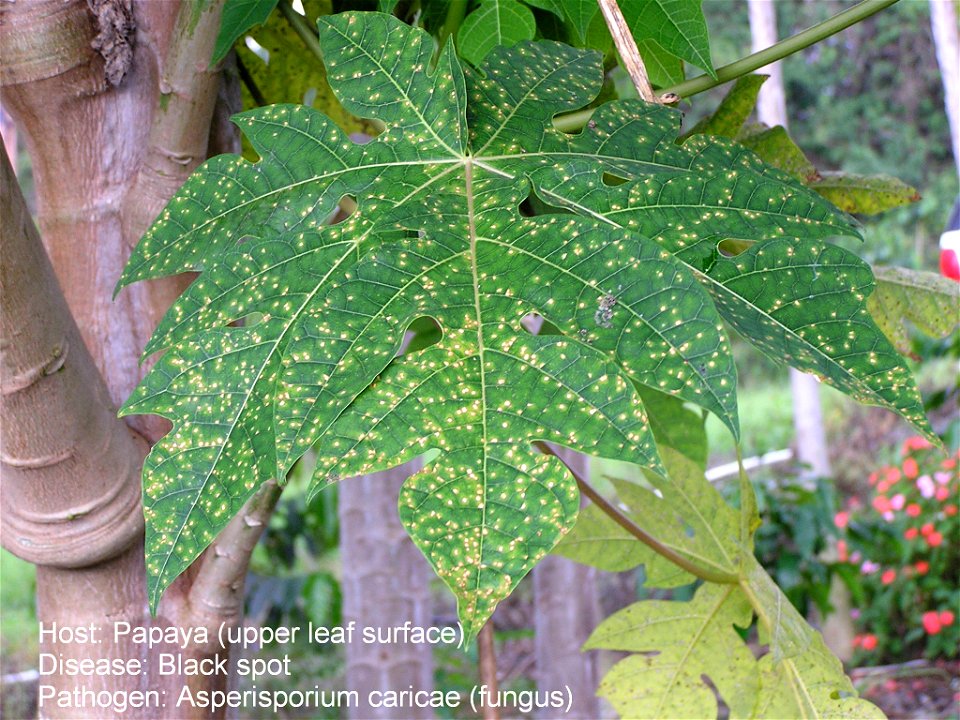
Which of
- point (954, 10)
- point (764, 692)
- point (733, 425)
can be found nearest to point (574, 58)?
point (733, 425)

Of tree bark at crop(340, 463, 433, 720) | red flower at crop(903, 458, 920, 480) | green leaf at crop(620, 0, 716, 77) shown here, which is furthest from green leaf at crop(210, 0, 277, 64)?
red flower at crop(903, 458, 920, 480)

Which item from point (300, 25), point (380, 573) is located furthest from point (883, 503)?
point (300, 25)

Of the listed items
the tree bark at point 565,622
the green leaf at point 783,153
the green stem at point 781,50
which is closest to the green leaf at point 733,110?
the green leaf at point 783,153

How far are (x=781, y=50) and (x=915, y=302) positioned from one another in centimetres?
32

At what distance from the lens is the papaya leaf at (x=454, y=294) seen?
14.4 inches

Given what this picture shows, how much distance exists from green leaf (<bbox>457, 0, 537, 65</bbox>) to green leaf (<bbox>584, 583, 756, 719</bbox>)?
48cm

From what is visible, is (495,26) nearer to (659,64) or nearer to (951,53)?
(659,64)

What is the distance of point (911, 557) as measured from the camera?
3.54 meters

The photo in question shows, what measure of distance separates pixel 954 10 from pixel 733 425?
12.7 ft

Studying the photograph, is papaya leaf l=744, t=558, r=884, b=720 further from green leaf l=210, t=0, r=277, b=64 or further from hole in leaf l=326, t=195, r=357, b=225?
green leaf l=210, t=0, r=277, b=64

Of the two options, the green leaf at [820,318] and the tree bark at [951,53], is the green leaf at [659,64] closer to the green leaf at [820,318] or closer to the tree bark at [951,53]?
the green leaf at [820,318]

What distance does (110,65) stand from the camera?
601 millimetres

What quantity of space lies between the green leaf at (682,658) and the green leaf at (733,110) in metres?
0.40

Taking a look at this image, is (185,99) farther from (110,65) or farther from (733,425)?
(733,425)
